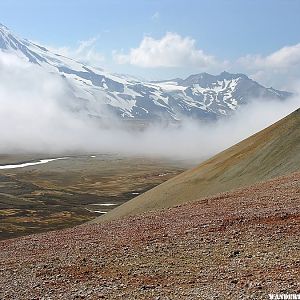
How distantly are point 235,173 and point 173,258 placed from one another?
57729 millimetres

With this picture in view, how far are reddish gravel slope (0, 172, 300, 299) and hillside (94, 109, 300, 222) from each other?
1301 inches

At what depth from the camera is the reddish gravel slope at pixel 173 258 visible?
24516 millimetres

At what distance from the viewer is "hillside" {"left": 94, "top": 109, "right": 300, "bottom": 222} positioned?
7831 centimetres

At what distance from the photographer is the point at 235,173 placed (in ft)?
282

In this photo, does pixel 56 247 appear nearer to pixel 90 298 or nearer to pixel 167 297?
pixel 90 298

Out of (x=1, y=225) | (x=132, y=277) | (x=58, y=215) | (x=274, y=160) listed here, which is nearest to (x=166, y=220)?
(x=132, y=277)

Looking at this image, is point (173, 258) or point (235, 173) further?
point (235, 173)

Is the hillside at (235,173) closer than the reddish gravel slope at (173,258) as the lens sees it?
No

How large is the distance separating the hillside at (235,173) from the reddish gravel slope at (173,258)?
3305 centimetres

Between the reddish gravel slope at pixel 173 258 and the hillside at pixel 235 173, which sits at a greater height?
the hillside at pixel 235 173

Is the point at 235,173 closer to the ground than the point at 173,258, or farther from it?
farther from it

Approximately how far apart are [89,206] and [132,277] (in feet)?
513

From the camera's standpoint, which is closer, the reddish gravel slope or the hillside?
the reddish gravel slope

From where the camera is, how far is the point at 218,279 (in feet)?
82.6
